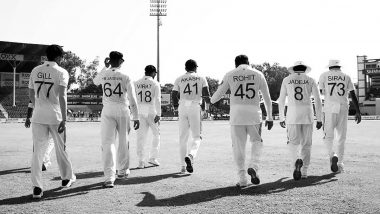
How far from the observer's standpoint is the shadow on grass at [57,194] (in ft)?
16.4

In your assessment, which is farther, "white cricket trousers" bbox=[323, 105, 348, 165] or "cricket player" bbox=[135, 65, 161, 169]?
"cricket player" bbox=[135, 65, 161, 169]

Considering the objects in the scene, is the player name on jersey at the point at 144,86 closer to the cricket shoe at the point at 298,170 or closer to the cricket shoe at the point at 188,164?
the cricket shoe at the point at 188,164

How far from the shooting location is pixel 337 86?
7.70 m

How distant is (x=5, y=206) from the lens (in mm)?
4684

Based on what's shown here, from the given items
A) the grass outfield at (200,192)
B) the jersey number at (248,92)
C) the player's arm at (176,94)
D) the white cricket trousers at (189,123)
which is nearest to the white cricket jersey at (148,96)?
the player's arm at (176,94)

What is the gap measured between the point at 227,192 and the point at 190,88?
9.03 feet

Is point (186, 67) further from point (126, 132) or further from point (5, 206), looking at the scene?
point (5, 206)

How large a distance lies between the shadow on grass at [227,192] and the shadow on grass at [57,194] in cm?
103

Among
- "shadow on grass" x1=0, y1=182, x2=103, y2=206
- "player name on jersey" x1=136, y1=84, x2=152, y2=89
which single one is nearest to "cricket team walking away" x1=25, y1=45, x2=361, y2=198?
"shadow on grass" x1=0, y1=182, x2=103, y2=206

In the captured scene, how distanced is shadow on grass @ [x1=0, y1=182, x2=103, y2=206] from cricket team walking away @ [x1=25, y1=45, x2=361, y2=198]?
15cm

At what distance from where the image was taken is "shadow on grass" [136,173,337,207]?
16.1 feet

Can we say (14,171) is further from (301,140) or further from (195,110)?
(301,140)

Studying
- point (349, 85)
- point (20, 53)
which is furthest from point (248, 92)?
point (20, 53)

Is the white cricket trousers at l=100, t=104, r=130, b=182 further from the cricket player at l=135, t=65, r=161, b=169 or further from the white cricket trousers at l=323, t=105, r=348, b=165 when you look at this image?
the white cricket trousers at l=323, t=105, r=348, b=165
